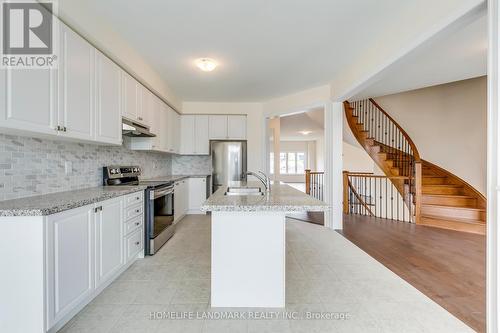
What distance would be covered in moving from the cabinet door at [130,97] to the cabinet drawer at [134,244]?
1.39 metres

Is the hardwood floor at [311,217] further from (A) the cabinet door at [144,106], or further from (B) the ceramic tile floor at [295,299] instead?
(A) the cabinet door at [144,106]

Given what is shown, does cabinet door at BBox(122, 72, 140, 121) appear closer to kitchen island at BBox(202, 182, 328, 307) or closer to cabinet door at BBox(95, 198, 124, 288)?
cabinet door at BBox(95, 198, 124, 288)

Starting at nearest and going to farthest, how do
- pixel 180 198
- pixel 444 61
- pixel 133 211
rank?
pixel 133 211
pixel 444 61
pixel 180 198

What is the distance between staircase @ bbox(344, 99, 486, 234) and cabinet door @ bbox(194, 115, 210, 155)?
3.51 m

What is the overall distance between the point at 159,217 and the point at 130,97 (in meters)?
1.57

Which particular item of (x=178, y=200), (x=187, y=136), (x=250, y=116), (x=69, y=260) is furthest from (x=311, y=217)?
(x=69, y=260)

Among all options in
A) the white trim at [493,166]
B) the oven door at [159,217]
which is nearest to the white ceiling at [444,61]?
the white trim at [493,166]

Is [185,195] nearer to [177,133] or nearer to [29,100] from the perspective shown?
[177,133]

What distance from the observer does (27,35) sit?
1.71 m

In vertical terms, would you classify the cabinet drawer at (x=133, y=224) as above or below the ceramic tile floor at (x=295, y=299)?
above

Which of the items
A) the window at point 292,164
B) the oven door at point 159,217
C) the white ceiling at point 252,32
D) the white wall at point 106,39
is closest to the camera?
the white wall at point 106,39

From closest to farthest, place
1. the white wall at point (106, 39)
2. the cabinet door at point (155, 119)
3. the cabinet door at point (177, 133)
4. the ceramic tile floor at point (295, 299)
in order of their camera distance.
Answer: the ceramic tile floor at point (295, 299)
the white wall at point (106, 39)
the cabinet door at point (155, 119)
the cabinet door at point (177, 133)

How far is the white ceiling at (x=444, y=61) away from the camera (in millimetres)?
2488

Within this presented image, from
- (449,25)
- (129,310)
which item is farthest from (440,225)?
(129,310)
